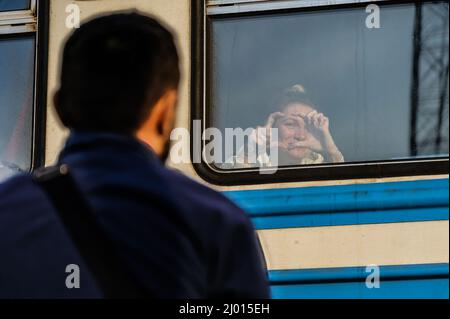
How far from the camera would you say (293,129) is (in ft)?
9.59

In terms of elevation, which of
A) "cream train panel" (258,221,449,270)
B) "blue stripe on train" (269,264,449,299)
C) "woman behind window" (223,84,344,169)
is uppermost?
"woman behind window" (223,84,344,169)

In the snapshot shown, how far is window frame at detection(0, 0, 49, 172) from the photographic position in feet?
10.0

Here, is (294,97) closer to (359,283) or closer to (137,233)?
(359,283)

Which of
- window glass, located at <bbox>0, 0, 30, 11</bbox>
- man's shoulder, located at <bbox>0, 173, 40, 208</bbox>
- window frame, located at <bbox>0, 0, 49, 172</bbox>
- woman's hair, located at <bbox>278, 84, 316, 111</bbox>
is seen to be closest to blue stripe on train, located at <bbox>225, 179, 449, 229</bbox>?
woman's hair, located at <bbox>278, 84, 316, 111</bbox>

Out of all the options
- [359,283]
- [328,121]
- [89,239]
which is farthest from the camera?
[328,121]

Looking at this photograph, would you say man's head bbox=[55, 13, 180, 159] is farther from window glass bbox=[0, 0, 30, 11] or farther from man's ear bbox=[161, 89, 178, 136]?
window glass bbox=[0, 0, 30, 11]

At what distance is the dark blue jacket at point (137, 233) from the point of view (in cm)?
112

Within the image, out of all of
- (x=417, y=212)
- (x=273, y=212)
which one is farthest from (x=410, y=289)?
(x=273, y=212)

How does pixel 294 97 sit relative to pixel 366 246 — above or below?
above

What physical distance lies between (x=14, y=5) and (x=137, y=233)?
2.29 metres

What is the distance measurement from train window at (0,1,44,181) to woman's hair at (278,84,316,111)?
36.1 inches

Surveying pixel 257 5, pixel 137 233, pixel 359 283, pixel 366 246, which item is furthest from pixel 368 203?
pixel 137 233
